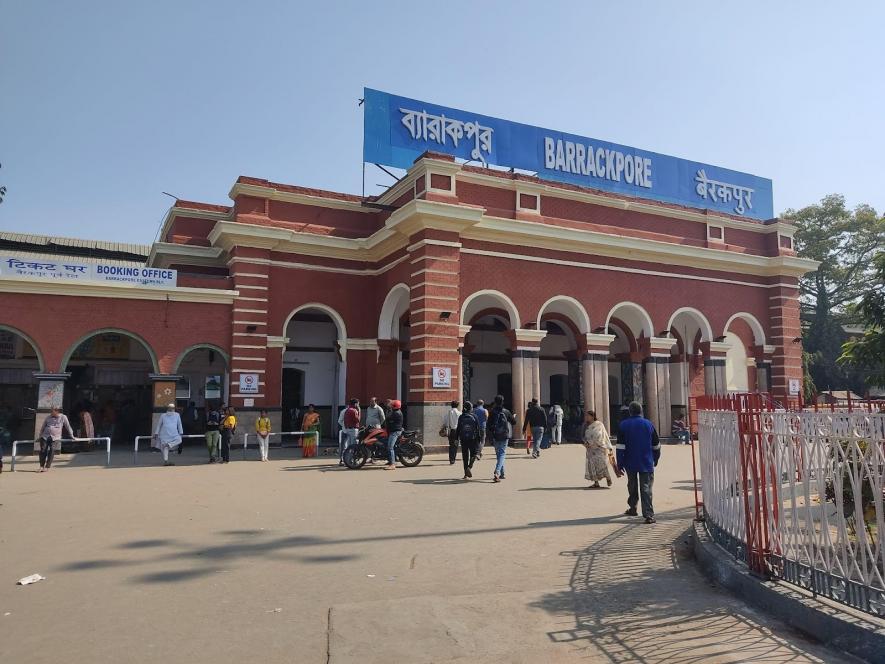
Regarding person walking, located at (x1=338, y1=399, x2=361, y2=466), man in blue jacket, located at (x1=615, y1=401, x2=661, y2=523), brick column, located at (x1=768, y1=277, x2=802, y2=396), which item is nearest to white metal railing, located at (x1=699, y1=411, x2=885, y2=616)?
man in blue jacket, located at (x1=615, y1=401, x2=661, y2=523)

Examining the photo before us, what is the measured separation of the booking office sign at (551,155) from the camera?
62.3 ft

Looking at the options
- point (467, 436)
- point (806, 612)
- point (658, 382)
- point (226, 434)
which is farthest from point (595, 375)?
point (806, 612)

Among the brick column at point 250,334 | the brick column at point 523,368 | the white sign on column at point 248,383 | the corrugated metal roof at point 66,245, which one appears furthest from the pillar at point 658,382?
the corrugated metal roof at point 66,245

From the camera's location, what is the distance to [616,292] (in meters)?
20.1

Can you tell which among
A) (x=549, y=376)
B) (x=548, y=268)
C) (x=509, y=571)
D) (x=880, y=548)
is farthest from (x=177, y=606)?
(x=549, y=376)

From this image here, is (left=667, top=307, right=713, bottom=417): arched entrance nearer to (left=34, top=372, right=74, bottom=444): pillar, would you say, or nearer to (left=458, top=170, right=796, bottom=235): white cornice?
(left=458, top=170, right=796, bottom=235): white cornice

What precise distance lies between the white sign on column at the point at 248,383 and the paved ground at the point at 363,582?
7729mm

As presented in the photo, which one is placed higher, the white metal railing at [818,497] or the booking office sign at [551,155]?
the booking office sign at [551,155]

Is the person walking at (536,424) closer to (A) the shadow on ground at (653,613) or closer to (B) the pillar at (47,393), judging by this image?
(A) the shadow on ground at (653,613)

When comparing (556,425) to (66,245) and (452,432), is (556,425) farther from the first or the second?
(66,245)

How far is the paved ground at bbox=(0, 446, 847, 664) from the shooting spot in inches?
157

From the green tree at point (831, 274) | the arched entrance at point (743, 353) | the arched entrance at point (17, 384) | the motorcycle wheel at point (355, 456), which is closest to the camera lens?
the motorcycle wheel at point (355, 456)

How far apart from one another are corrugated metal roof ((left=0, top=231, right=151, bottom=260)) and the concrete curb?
31.8 m

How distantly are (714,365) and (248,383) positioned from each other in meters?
15.3
